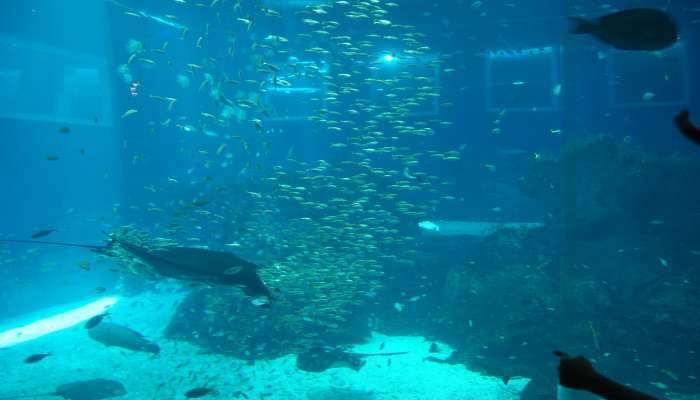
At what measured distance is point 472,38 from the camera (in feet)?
77.2

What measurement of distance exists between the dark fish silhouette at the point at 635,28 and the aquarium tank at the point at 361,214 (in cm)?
2

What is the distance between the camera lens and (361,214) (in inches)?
589

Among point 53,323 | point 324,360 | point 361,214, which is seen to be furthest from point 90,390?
point 53,323

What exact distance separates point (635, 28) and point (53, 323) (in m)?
20.6

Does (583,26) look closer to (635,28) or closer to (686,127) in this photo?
(635,28)

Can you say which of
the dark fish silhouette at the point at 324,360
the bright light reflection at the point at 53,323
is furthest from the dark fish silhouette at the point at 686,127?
the bright light reflection at the point at 53,323

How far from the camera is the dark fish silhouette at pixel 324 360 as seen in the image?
30.9 feet

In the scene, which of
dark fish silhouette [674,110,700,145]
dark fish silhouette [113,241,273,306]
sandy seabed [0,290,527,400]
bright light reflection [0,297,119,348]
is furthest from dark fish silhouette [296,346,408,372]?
bright light reflection [0,297,119,348]

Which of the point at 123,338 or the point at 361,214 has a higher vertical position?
the point at 361,214

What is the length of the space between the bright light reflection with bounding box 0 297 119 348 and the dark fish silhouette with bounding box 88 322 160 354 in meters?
7.78

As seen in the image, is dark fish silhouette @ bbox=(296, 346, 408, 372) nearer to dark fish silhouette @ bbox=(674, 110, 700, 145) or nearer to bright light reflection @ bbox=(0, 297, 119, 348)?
dark fish silhouette @ bbox=(674, 110, 700, 145)

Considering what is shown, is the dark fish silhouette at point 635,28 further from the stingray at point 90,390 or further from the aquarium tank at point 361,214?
the stingray at point 90,390

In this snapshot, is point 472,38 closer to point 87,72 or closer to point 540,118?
point 540,118

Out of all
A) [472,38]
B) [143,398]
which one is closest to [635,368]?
[143,398]
